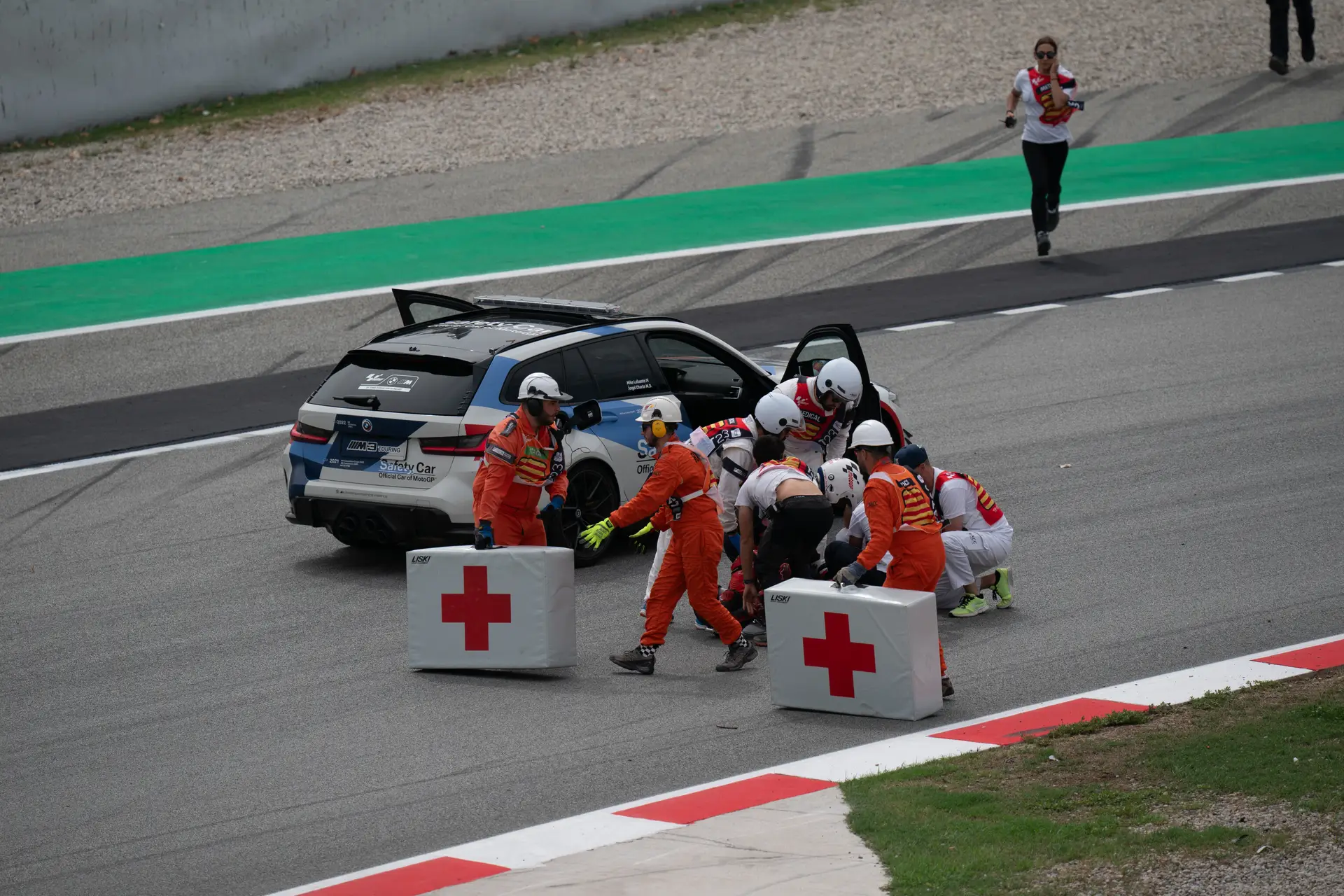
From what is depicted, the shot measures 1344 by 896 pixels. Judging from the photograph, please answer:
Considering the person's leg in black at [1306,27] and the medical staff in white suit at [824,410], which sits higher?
the person's leg in black at [1306,27]

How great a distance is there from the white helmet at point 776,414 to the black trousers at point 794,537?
18.4 inches

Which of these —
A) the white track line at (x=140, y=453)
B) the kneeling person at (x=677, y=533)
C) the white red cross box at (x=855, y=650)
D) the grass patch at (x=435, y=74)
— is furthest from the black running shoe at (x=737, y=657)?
the grass patch at (x=435, y=74)

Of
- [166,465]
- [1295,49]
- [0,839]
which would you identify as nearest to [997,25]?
[1295,49]

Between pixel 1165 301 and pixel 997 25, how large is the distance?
12935 mm

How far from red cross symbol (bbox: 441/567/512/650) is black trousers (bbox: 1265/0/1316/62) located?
22.3 meters

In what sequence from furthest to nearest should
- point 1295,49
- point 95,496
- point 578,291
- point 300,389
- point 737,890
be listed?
point 1295,49, point 578,291, point 300,389, point 95,496, point 737,890

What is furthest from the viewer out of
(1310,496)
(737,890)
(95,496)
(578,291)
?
(578,291)

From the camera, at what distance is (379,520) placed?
38.3 feet

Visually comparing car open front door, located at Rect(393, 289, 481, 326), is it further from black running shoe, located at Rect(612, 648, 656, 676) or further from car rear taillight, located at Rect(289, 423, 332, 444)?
black running shoe, located at Rect(612, 648, 656, 676)

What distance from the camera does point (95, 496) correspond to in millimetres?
14297

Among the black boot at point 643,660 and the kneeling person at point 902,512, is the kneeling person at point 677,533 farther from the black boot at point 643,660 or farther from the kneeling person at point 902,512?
the kneeling person at point 902,512

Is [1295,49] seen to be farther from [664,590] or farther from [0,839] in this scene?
[0,839]

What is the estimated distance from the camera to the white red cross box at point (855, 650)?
29.7 feet

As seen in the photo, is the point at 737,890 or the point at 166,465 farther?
the point at 166,465
